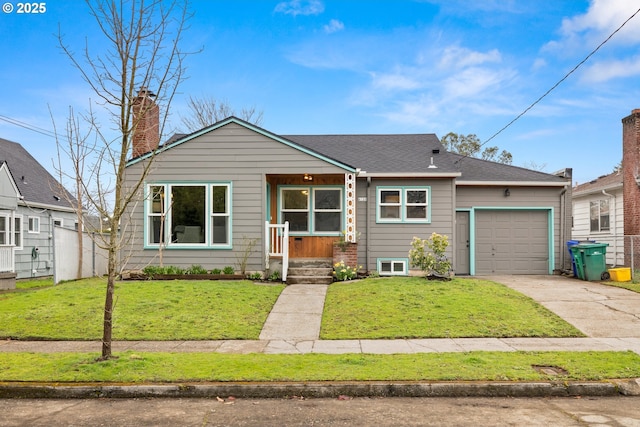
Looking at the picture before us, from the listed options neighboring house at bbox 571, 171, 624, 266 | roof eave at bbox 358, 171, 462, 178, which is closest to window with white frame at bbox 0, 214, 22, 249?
roof eave at bbox 358, 171, 462, 178

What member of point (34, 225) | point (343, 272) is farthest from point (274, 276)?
point (34, 225)

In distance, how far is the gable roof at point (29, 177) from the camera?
22703 mm

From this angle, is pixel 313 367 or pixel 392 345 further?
pixel 392 345

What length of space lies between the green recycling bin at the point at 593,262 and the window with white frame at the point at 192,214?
416 inches

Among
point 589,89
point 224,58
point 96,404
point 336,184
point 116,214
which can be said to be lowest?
point 96,404

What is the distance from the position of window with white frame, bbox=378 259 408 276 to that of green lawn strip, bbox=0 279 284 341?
4.15 meters

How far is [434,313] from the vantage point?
10156 mm

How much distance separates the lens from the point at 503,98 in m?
20.8

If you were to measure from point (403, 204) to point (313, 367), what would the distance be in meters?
9.93

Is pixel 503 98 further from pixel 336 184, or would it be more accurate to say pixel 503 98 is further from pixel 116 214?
pixel 116 214

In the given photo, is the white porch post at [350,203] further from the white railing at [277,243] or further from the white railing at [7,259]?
the white railing at [7,259]

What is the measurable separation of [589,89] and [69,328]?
63.2 feet

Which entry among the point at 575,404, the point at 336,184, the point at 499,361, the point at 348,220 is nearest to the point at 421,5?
the point at 336,184

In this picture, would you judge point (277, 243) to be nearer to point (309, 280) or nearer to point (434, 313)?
A: point (309, 280)
